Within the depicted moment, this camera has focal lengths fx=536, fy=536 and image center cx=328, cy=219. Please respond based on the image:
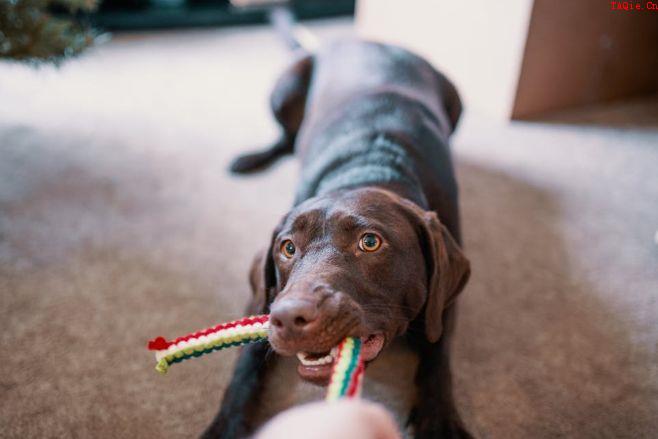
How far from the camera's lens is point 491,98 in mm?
3121

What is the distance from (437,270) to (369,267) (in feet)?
0.70

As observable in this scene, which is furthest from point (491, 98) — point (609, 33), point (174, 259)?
point (174, 259)

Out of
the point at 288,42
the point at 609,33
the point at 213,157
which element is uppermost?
the point at 609,33

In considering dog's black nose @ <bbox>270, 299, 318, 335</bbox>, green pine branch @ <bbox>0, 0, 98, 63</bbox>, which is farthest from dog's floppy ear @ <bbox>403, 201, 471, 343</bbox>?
→ green pine branch @ <bbox>0, 0, 98, 63</bbox>

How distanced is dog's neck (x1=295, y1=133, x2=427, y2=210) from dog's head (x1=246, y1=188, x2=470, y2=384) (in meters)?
0.22

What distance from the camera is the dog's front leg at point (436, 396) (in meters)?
1.38

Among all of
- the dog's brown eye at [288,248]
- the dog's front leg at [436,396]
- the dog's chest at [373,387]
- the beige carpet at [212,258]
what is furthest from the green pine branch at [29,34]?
the dog's front leg at [436,396]

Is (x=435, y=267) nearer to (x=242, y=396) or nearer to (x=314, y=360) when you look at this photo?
(x=314, y=360)

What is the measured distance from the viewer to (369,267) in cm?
127

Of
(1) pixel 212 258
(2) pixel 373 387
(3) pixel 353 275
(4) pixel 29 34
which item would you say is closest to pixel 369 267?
(3) pixel 353 275

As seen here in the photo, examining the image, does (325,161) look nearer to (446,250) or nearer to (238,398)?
(446,250)

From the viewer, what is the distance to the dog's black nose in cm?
105

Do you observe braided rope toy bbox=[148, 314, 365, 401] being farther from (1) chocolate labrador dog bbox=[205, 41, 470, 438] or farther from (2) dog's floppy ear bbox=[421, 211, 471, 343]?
(2) dog's floppy ear bbox=[421, 211, 471, 343]

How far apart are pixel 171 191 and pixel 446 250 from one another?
148 cm
